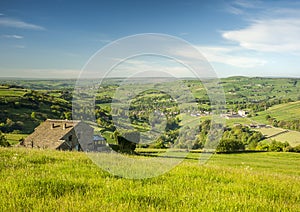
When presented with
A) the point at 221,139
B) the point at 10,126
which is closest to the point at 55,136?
the point at 221,139

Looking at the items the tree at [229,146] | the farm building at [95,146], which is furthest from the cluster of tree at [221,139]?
the farm building at [95,146]

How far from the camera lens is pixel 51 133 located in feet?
212

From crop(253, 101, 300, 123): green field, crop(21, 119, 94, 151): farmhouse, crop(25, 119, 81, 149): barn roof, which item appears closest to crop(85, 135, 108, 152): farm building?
crop(21, 119, 94, 151): farmhouse

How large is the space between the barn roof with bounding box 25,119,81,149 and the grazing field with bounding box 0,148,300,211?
183 feet

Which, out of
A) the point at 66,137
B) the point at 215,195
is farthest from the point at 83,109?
the point at 66,137

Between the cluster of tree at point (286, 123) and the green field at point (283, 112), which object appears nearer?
the cluster of tree at point (286, 123)

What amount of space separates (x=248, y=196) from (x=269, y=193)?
0.71 m

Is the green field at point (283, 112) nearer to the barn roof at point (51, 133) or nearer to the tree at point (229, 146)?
the tree at point (229, 146)

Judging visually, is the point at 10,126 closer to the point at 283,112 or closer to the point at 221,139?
the point at 221,139

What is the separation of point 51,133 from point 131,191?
2471 inches

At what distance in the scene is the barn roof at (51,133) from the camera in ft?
203

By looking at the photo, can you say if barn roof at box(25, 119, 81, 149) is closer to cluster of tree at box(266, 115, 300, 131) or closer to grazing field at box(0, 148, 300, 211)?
grazing field at box(0, 148, 300, 211)

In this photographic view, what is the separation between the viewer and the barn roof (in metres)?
62.0

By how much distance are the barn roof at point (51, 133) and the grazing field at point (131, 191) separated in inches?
2202
